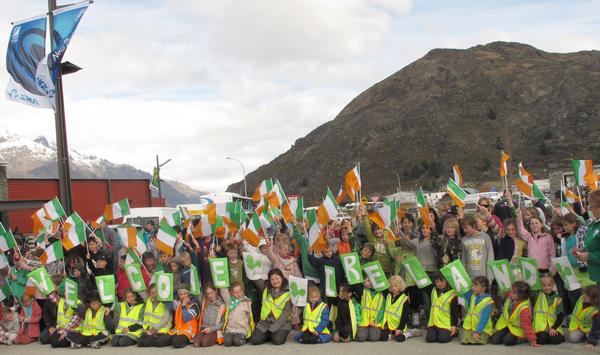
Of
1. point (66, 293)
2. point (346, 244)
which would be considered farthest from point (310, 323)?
point (66, 293)

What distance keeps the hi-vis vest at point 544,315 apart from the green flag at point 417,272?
4.91ft

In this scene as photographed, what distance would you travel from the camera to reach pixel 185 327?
9.88m

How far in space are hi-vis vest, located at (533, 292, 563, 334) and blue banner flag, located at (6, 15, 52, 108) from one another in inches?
356

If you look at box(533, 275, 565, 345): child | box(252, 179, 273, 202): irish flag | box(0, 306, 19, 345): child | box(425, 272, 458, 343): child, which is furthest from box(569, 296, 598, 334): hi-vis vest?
box(0, 306, 19, 345): child

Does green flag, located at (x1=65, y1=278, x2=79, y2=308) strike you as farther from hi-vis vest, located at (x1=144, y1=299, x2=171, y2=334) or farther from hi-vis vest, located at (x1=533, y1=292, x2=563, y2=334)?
hi-vis vest, located at (x1=533, y1=292, x2=563, y2=334)

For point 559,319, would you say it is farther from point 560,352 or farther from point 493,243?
point 493,243

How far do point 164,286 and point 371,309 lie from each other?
3067 millimetres

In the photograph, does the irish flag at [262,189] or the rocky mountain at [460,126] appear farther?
the rocky mountain at [460,126]

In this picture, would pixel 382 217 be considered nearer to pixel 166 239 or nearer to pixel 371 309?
pixel 371 309

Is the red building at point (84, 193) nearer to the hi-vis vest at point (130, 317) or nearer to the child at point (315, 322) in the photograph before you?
the hi-vis vest at point (130, 317)

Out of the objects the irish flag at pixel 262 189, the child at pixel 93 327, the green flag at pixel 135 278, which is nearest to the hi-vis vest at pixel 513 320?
the green flag at pixel 135 278

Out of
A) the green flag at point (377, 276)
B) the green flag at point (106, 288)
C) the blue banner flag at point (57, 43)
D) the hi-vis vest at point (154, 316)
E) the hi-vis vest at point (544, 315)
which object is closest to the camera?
the hi-vis vest at point (544, 315)

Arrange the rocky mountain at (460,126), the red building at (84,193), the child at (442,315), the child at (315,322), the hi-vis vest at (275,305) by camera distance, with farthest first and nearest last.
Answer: the rocky mountain at (460,126)
the red building at (84,193)
the hi-vis vest at (275,305)
the child at (315,322)
the child at (442,315)

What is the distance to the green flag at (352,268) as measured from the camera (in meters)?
9.59
